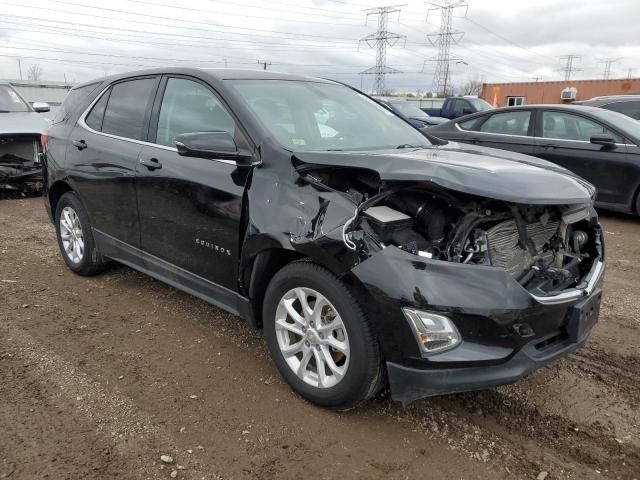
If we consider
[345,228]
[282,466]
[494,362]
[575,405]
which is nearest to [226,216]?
[345,228]

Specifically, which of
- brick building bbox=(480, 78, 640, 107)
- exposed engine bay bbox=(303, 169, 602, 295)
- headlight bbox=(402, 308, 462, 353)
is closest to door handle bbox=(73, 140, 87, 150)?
exposed engine bay bbox=(303, 169, 602, 295)

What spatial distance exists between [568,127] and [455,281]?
6.21 meters

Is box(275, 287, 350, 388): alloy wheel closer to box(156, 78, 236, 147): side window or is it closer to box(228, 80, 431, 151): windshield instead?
box(228, 80, 431, 151): windshield

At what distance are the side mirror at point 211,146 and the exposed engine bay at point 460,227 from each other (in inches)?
19.2

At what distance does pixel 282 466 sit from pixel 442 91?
55.7 meters

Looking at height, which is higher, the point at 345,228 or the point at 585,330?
the point at 345,228

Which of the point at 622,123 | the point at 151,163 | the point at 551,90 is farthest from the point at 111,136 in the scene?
the point at 551,90

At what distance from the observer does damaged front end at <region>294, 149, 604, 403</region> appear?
2.39 m

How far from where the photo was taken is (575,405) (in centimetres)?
298

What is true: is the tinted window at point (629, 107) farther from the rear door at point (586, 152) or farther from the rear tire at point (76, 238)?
the rear tire at point (76, 238)

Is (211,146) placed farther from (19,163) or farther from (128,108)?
(19,163)

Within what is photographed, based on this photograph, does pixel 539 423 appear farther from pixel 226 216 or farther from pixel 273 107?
pixel 273 107

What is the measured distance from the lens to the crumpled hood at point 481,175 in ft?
8.00

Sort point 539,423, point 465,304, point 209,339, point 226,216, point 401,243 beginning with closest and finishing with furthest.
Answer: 1. point 465,304
2. point 401,243
3. point 539,423
4. point 226,216
5. point 209,339
